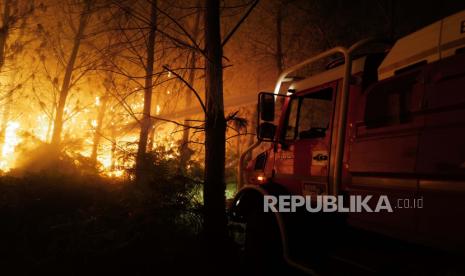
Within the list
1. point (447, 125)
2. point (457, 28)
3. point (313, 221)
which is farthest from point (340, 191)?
point (457, 28)

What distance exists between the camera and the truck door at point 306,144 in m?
3.85

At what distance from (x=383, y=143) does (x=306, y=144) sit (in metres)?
1.23

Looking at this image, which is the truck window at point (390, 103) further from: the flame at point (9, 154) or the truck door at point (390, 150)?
the flame at point (9, 154)

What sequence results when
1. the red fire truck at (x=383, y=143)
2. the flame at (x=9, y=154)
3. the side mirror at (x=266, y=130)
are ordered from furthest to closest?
1. the flame at (x=9, y=154)
2. the side mirror at (x=266, y=130)
3. the red fire truck at (x=383, y=143)

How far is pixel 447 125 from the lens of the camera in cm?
248

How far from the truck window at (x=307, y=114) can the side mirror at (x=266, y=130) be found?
207mm

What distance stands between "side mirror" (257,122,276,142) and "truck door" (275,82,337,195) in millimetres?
166

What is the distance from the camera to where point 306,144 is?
13.7ft

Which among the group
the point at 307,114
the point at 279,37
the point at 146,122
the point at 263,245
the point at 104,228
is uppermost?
the point at 279,37

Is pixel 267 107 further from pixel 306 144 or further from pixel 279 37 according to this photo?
pixel 279 37

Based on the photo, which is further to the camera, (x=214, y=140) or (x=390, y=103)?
(x=214, y=140)

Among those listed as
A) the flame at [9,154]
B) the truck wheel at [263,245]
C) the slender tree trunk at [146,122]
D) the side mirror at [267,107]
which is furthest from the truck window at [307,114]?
the flame at [9,154]

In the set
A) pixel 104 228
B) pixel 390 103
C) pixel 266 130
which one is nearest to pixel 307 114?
pixel 266 130

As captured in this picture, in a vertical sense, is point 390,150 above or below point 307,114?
below
